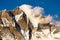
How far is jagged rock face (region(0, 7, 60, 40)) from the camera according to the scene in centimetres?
2486

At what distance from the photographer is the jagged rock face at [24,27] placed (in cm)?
2486

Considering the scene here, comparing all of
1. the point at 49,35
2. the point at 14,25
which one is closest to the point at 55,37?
the point at 49,35

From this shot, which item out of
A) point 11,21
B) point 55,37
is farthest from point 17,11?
point 55,37

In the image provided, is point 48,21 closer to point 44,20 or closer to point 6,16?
point 44,20

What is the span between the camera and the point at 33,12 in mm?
25094

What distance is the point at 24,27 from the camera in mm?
25266

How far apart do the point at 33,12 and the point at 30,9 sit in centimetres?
36

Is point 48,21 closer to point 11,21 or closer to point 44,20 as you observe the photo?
point 44,20

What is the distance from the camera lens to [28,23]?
25250 mm

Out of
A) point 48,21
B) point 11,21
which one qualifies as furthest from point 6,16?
point 48,21

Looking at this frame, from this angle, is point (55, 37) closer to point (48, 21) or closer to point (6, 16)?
point (48, 21)

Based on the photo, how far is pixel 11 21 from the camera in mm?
25281

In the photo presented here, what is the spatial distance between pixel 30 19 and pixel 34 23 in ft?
0.93

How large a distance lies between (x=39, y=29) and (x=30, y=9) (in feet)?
3.47
